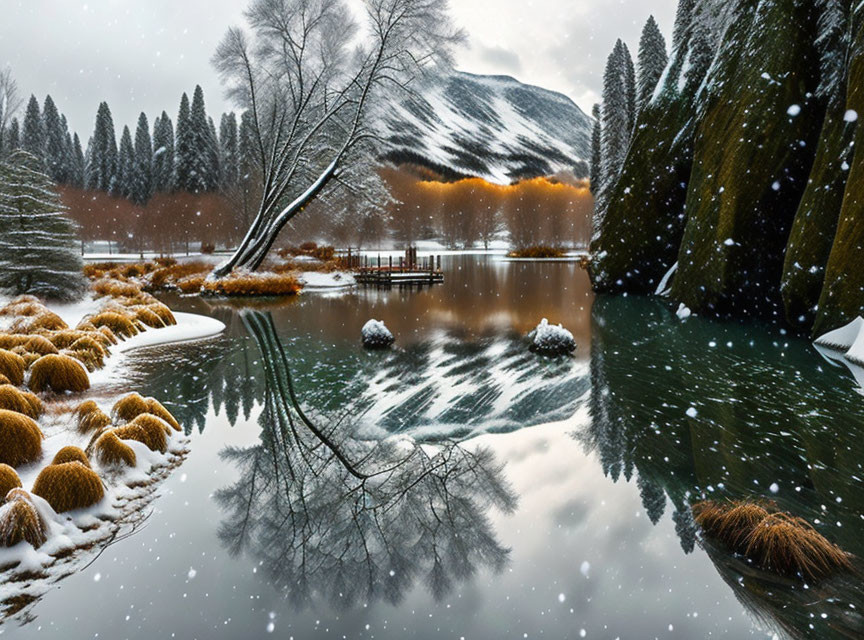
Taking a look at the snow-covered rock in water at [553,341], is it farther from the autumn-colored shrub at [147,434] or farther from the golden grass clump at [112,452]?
the golden grass clump at [112,452]

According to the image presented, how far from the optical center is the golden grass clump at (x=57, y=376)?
7.59 m

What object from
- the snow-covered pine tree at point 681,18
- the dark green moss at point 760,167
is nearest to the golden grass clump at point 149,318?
the dark green moss at point 760,167

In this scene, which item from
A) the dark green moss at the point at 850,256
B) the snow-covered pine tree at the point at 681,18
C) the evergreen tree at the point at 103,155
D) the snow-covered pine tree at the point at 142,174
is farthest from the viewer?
the evergreen tree at the point at 103,155

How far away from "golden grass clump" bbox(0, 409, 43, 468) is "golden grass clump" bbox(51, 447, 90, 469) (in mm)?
611

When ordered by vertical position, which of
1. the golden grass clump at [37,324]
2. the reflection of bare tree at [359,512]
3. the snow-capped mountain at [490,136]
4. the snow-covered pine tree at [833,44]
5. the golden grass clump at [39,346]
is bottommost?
the reflection of bare tree at [359,512]

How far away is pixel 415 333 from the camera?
13672 millimetres

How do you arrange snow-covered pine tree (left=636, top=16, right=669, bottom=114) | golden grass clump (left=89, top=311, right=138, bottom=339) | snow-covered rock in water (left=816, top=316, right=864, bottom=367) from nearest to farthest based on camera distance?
snow-covered rock in water (left=816, top=316, right=864, bottom=367), golden grass clump (left=89, top=311, right=138, bottom=339), snow-covered pine tree (left=636, top=16, right=669, bottom=114)

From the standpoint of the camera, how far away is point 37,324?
34.7 feet

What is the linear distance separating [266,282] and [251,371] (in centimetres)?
1395

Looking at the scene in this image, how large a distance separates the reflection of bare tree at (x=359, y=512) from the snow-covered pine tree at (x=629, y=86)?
4039cm

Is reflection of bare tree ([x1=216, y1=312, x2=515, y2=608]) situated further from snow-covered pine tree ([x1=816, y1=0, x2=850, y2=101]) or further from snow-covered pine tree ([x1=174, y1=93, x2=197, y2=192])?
snow-covered pine tree ([x1=174, y1=93, x2=197, y2=192])

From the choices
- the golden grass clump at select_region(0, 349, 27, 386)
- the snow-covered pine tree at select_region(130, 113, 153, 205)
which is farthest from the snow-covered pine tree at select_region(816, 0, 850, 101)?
the snow-covered pine tree at select_region(130, 113, 153, 205)

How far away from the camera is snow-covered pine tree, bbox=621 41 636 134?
136 feet

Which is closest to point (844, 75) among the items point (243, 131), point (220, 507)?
point (220, 507)
